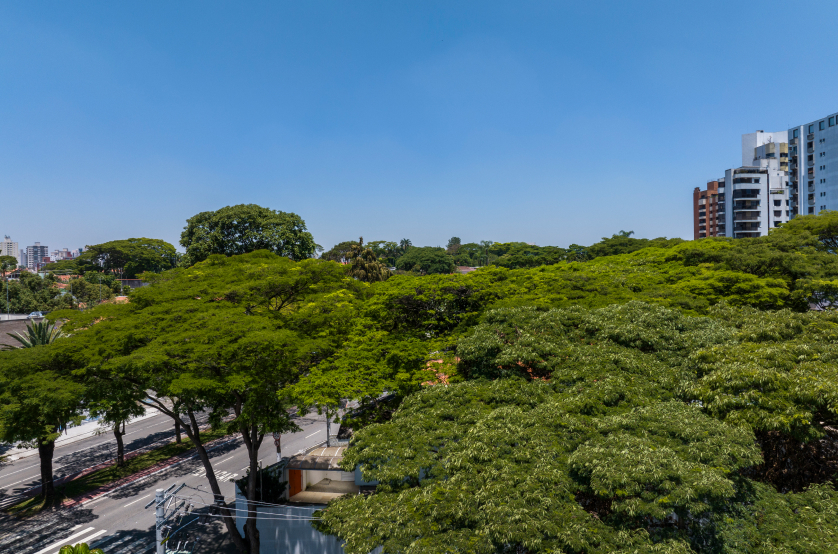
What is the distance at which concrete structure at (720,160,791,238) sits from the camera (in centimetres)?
7788

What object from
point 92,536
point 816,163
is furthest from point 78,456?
point 816,163

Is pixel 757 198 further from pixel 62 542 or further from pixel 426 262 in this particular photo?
pixel 62 542

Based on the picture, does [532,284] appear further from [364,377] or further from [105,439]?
[105,439]

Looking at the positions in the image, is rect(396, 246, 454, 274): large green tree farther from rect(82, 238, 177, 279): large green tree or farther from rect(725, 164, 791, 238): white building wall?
rect(725, 164, 791, 238): white building wall

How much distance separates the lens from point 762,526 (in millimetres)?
10008

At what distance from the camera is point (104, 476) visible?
25.6 meters

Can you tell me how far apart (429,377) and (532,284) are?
34.5ft

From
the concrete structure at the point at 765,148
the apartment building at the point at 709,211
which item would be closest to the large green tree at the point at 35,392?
the apartment building at the point at 709,211

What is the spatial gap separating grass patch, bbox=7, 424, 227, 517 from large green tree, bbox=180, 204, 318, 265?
22972 millimetres

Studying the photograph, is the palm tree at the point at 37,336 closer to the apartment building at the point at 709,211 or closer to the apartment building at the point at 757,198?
the apartment building at the point at 757,198

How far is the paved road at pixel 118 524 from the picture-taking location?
62.2 feet

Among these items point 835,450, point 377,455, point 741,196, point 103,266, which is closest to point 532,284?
point 835,450

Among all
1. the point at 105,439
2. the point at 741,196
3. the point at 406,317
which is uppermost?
the point at 741,196

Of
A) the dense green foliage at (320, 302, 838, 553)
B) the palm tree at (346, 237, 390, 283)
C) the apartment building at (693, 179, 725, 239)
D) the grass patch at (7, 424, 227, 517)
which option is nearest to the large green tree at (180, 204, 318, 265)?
the palm tree at (346, 237, 390, 283)
